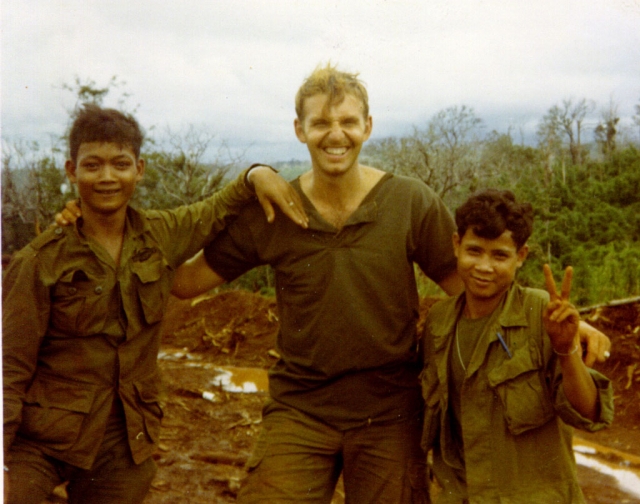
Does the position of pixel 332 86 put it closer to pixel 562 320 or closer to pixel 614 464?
pixel 562 320

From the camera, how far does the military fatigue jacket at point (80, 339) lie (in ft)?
7.94

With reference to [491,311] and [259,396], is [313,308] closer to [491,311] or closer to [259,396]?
[491,311]

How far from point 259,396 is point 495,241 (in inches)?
163

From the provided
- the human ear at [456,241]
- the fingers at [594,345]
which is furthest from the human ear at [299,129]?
the fingers at [594,345]

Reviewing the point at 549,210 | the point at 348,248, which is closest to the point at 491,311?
the point at 348,248

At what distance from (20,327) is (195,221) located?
0.88 meters

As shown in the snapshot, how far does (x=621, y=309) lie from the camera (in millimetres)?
6156

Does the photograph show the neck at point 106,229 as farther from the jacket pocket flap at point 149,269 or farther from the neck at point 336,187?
the neck at point 336,187

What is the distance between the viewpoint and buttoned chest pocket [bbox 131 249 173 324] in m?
2.64

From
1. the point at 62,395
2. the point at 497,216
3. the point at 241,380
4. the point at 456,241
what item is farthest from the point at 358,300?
the point at 241,380

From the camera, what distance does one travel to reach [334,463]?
2.85 metres

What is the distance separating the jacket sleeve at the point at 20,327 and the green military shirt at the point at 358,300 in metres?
1.01

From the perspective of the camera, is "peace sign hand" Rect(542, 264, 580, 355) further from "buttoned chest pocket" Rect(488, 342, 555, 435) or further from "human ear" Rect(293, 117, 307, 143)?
"human ear" Rect(293, 117, 307, 143)

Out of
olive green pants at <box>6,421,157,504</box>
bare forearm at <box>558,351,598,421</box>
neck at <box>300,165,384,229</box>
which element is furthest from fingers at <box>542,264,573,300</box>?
olive green pants at <box>6,421,157,504</box>
